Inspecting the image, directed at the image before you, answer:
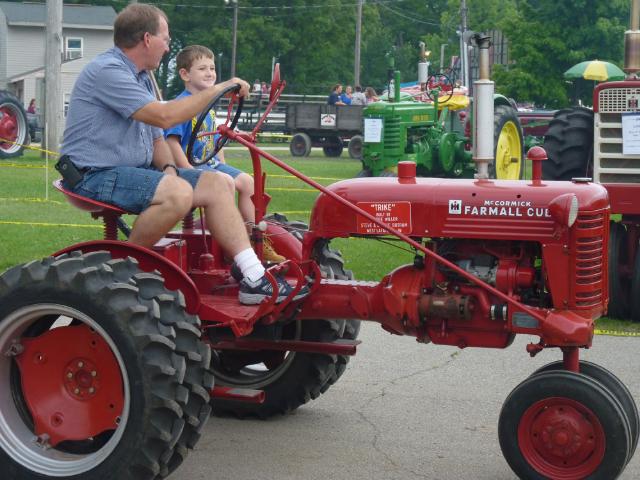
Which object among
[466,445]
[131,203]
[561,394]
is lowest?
[466,445]

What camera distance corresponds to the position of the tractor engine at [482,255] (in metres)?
5.16

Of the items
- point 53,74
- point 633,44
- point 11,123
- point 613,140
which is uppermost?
point 53,74

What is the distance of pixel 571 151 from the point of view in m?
10.1

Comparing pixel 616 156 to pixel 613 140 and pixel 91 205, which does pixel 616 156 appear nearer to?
pixel 613 140

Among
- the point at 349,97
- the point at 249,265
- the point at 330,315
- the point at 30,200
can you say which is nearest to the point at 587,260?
Result: the point at 330,315

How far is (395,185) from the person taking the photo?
5496 millimetres

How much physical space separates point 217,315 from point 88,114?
1.06m

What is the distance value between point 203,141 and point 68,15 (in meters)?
54.2

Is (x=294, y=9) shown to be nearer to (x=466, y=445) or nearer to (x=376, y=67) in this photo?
(x=376, y=67)

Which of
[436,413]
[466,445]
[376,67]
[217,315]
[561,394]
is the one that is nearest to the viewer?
[561,394]

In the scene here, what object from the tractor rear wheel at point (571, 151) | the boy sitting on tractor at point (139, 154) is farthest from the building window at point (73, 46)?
the boy sitting on tractor at point (139, 154)

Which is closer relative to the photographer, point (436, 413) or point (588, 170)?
point (436, 413)

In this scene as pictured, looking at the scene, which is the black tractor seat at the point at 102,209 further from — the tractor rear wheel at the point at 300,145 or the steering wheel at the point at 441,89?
the tractor rear wheel at the point at 300,145

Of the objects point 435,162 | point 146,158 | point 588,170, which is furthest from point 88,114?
point 435,162
